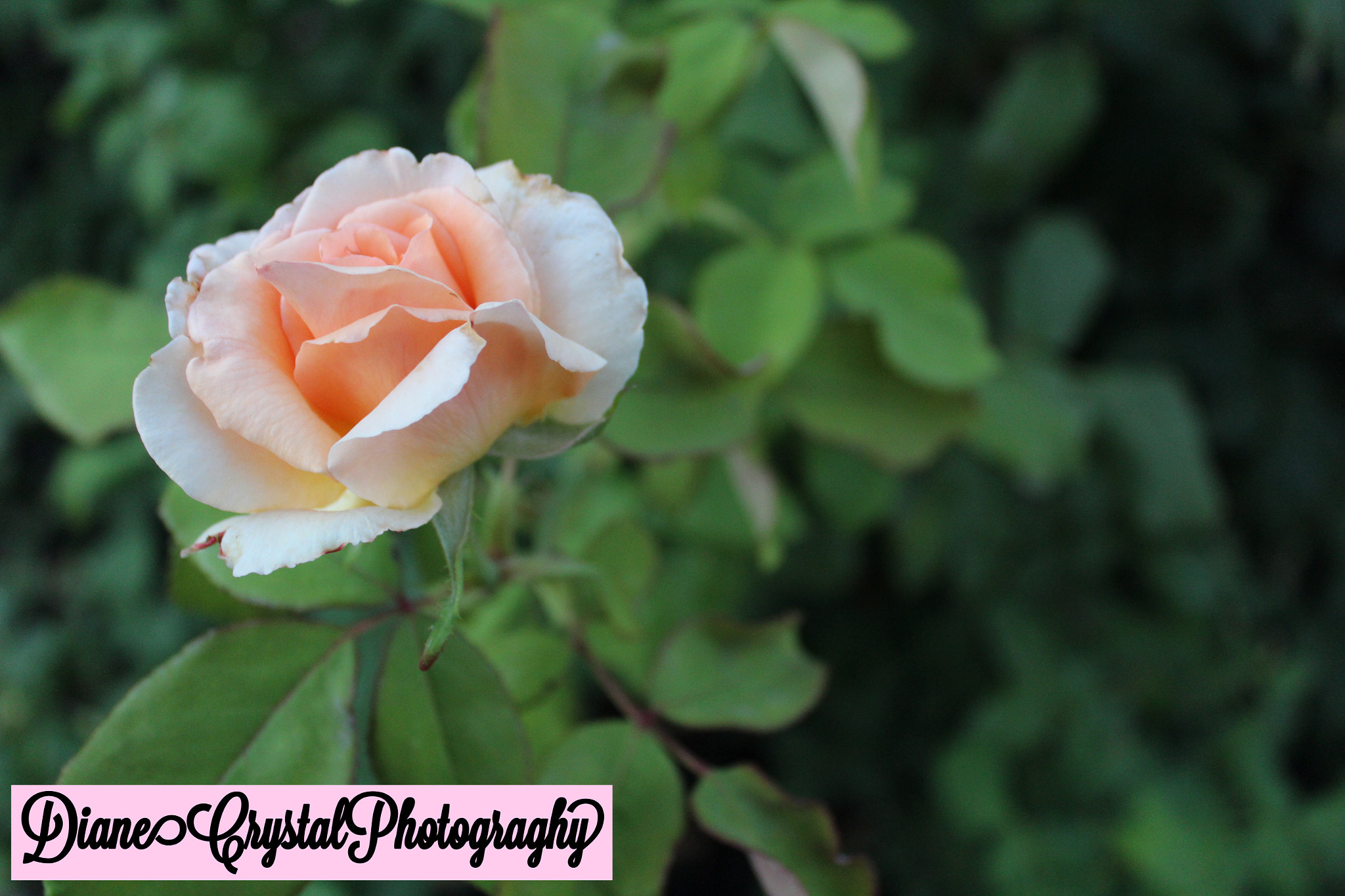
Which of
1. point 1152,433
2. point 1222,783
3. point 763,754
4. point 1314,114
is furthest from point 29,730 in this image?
point 1314,114

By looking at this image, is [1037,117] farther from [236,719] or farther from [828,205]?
[236,719]

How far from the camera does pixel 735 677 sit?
1.98 ft

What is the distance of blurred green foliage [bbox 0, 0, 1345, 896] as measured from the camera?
0.62 metres

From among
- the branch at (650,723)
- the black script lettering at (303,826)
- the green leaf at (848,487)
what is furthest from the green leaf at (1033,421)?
the black script lettering at (303,826)

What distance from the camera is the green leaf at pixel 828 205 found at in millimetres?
844

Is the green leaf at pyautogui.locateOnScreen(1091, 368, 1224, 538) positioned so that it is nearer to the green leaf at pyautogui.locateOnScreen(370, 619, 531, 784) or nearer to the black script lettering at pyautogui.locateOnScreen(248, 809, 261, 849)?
the green leaf at pyautogui.locateOnScreen(370, 619, 531, 784)

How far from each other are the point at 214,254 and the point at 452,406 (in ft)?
0.47

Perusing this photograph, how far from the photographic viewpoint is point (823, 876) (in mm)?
503

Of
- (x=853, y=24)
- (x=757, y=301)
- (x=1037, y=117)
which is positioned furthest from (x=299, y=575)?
(x=1037, y=117)

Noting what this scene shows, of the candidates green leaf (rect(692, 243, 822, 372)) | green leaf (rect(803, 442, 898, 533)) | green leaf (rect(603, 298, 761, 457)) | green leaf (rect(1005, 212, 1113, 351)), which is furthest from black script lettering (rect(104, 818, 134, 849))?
A: green leaf (rect(1005, 212, 1113, 351))

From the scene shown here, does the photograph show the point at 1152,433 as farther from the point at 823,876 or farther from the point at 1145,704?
the point at 823,876

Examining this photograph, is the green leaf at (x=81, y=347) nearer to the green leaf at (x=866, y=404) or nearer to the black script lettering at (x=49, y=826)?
the black script lettering at (x=49, y=826)

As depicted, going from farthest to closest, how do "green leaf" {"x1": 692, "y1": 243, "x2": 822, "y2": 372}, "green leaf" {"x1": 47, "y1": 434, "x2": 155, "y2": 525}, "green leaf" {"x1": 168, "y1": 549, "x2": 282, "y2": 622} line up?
"green leaf" {"x1": 47, "y1": 434, "x2": 155, "y2": 525} → "green leaf" {"x1": 692, "y1": 243, "x2": 822, "y2": 372} → "green leaf" {"x1": 168, "y1": 549, "x2": 282, "y2": 622}

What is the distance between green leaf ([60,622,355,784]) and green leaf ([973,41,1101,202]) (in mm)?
1118
